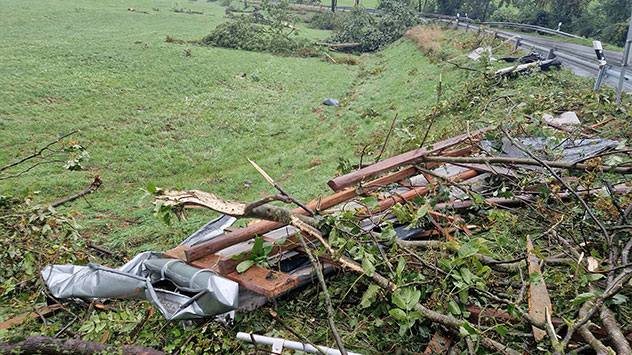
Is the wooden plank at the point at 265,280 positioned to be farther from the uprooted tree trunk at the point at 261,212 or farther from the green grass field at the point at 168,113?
the green grass field at the point at 168,113

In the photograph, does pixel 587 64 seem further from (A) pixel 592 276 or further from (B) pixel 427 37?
(B) pixel 427 37

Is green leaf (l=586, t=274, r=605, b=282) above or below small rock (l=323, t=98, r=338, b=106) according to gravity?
above

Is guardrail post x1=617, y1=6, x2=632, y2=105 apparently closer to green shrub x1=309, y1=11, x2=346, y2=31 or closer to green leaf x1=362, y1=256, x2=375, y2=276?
green leaf x1=362, y1=256, x2=375, y2=276

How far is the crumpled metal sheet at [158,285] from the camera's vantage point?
339 centimetres

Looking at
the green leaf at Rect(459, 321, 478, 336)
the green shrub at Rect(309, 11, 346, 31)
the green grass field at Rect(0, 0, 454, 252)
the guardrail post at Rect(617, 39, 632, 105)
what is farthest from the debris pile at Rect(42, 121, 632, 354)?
the green shrub at Rect(309, 11, 346, 31)

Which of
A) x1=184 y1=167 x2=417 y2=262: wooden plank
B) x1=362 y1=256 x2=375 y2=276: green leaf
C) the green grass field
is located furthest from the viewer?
the green grass field

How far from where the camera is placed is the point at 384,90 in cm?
1476

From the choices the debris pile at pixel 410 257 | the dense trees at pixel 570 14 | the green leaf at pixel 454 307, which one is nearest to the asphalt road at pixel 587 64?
the debris pile at pixel 410 257

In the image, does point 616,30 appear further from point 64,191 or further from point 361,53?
point 64,191

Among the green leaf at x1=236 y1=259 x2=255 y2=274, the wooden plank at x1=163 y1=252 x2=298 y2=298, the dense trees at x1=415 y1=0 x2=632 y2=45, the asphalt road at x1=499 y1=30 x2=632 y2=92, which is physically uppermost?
the dense trees at x1=415 y1=0 x2=632 y2=45

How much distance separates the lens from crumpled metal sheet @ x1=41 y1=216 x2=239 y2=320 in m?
3.39

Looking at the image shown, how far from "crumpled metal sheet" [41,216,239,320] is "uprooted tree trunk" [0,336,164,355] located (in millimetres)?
426

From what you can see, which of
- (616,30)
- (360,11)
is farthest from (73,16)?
(616,30)

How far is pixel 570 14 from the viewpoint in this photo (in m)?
26.2
